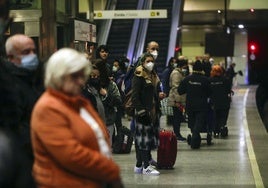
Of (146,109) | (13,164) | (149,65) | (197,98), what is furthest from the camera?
(197,98)

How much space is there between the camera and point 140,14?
17.3 m

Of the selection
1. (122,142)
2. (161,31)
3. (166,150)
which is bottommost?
(122,142)

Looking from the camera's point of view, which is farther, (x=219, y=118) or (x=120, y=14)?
(x=120, y=14)

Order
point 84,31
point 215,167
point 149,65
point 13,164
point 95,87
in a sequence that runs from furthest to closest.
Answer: point 84,31 → point 215,167 → point 149,65 → point 95,87 → point 13,164

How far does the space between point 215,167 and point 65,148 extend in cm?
606

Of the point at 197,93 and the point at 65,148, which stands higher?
the point at 65,148

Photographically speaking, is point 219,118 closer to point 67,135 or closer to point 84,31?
point 84,31

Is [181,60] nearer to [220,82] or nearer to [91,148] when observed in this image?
[220,82]

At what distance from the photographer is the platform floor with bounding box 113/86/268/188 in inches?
298

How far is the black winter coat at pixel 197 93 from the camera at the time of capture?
11.1 m

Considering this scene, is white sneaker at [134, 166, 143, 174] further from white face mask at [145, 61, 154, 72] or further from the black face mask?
the black face mask

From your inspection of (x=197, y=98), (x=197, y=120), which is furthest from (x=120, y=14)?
(x=197, y=120)

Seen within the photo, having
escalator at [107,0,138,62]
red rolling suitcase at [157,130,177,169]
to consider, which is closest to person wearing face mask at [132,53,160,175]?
red rolling suitcase at [157,130,177,169]

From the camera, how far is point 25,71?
400 cm
